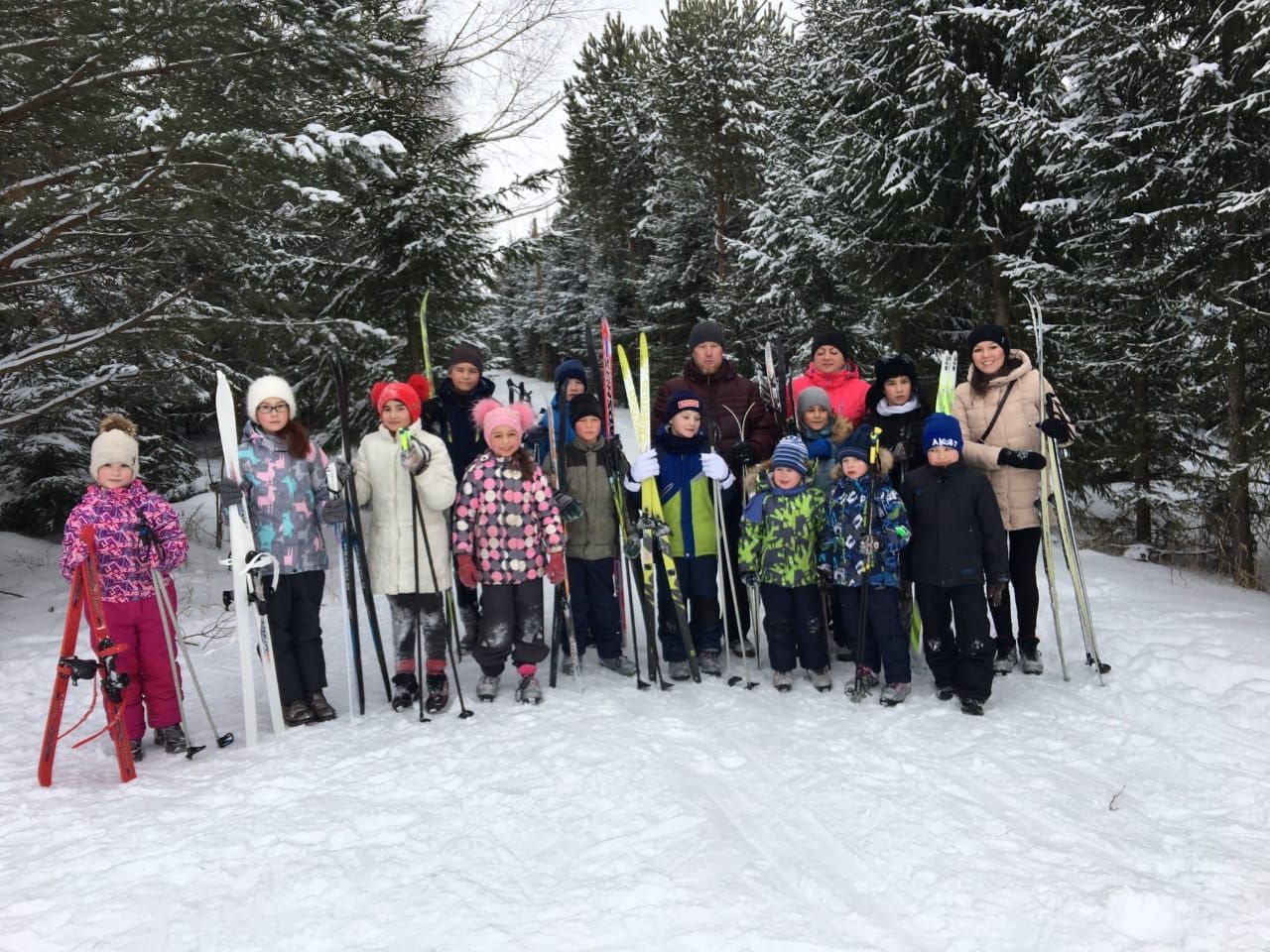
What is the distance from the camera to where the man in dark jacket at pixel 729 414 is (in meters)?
5.34

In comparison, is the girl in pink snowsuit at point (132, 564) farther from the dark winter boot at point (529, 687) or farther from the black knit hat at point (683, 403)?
the black knit hat at point (683, 403)

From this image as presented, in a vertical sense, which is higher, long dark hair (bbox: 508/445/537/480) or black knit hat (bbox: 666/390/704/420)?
black knit hat (bbox: 666/390/704/420)

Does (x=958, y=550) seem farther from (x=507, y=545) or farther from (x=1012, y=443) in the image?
(x=507, y=545)

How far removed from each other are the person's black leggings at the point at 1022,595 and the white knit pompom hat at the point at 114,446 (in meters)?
5.07

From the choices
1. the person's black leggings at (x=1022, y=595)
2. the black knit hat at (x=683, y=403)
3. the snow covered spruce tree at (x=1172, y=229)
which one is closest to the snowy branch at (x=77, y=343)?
the black knit hat at (x=683, y=403)

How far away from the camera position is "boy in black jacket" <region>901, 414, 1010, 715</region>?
4.33 m

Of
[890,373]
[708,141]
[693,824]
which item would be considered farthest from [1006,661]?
[708,141]

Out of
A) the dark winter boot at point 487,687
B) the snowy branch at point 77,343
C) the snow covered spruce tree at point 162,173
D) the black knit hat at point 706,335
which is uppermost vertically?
the snow covered spruce tree at point 162,173

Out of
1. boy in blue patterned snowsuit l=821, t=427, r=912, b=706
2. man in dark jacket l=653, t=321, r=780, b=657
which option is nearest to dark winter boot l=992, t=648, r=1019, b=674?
boy in blue patterned snowsuit l=821, t=427, r=912, b=706

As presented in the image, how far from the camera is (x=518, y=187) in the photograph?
10031 mm

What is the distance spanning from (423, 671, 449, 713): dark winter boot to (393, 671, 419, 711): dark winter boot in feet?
0.38

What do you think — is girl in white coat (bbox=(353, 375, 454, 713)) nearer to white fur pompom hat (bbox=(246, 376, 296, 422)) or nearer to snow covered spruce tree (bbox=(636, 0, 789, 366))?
white fur pompom hat (bbox=(246, 376, 296, 422))

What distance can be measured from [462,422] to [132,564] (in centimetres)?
225

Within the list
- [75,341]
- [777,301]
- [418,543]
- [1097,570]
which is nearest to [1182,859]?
[418,543]
